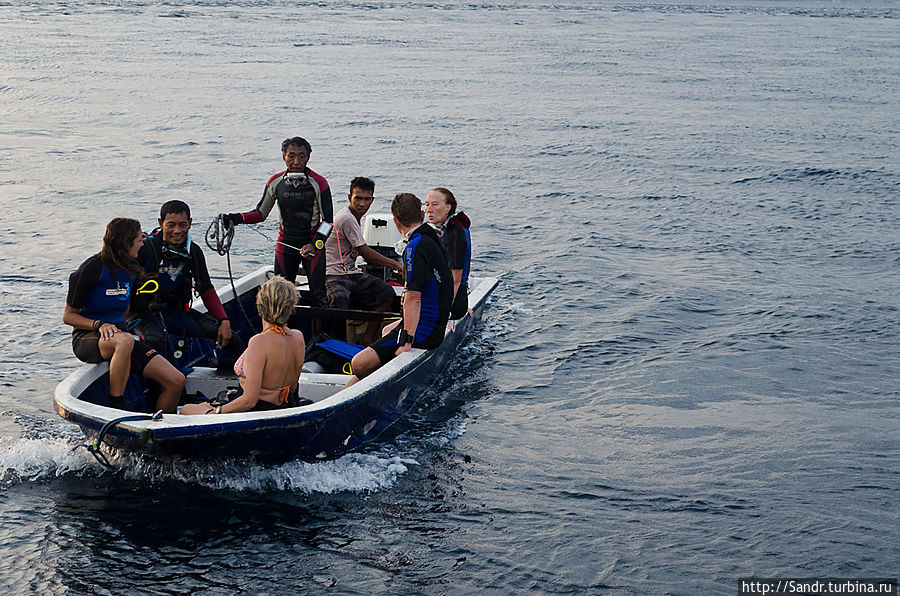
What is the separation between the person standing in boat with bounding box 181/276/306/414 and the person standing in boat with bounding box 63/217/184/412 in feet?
2.32

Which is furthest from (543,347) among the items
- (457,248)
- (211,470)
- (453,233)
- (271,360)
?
(211,470)

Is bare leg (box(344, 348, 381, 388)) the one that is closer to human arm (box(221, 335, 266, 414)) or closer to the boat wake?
the boat wake

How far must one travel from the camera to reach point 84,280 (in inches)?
285

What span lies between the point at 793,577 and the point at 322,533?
3202mm

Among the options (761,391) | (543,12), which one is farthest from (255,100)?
(543,12)

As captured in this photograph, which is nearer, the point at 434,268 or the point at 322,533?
the point at 322,533

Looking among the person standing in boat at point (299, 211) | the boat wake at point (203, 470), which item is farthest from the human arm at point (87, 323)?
the person standing in boat at point (299, 211)

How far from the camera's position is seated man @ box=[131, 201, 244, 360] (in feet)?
25.5

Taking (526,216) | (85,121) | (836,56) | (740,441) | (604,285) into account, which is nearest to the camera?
(740,441)

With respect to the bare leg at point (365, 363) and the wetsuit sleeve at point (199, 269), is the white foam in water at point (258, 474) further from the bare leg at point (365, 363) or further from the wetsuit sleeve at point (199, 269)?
the wetsuit sleeve at point (199, 269)

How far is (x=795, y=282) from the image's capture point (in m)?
13.6

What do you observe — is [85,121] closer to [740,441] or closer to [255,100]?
[255,100]

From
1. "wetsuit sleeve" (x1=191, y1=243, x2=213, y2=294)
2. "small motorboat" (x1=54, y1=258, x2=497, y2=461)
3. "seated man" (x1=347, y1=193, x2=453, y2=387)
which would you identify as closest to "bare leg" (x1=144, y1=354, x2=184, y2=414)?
"small motorboat" (x1=54, y1=258, x2=497, y2=461)

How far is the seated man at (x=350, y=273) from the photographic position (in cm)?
966
